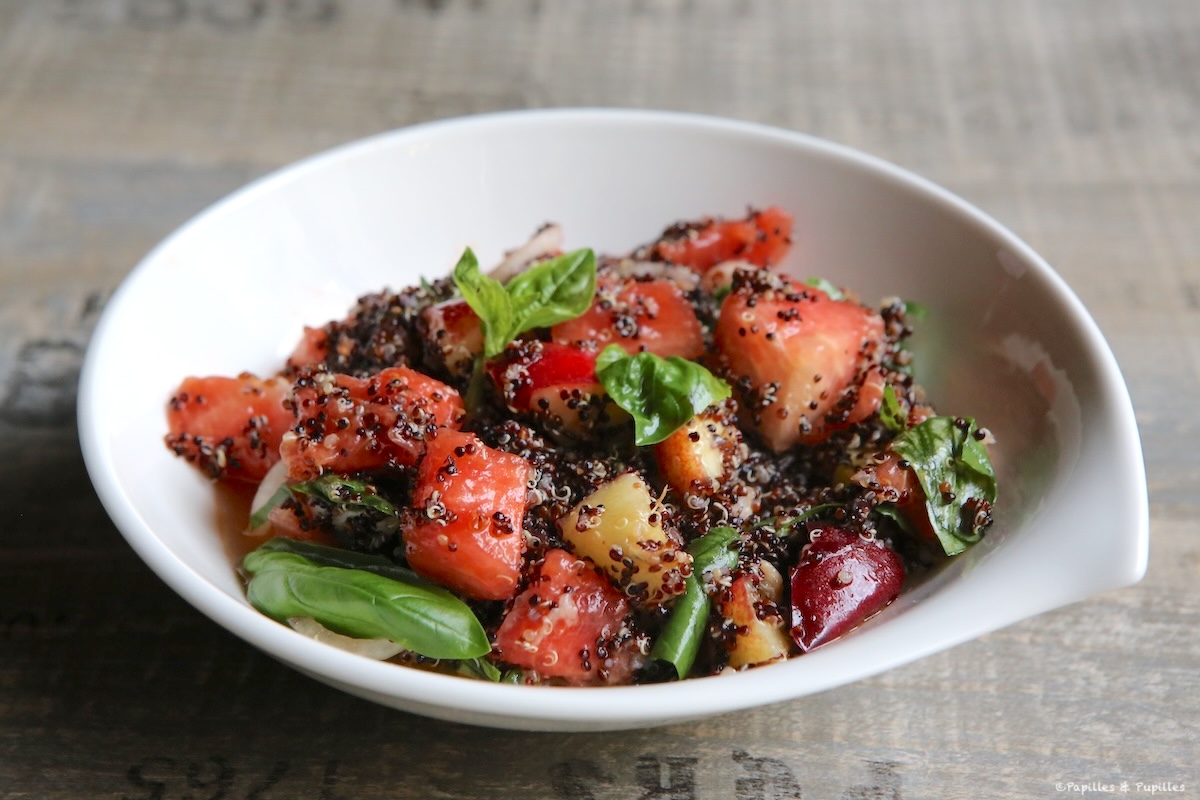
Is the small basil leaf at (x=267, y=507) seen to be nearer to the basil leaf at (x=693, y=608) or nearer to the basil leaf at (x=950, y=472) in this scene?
the basil leaf at (x=693, y=608)

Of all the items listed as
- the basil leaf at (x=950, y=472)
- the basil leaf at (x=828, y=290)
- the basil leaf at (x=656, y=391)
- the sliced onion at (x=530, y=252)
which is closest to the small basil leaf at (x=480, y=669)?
the basil leaf at (x=656, y=391)

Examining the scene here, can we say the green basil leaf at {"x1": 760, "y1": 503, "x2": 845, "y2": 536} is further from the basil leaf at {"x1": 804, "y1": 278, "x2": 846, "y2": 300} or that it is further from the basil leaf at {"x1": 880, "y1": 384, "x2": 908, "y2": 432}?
the basil leaf at {"x1": 804, "y1": 278, "x2": 846, "y2": 300}

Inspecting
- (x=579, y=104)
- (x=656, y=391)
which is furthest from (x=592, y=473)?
(x=579, y=104)

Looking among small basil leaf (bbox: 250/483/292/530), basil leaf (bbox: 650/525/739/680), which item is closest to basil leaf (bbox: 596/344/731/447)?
basil leaf (bbox: 650/525/739/680)

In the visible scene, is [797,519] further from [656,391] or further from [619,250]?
[619,250]

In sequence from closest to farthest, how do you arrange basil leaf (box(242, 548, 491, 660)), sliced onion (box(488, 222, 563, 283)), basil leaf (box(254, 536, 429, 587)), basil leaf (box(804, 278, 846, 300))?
basil leaf (box(242, 548, 491, 660))
basil leaf (box(254, 536, 429, 587))
basil leaf (box(804, 278, 846, 300))
sliced onion (box(488, 222, 563, 283))

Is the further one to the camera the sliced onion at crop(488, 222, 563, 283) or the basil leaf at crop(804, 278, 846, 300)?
the sliced onion at crop(488, 222, 563, 283)
